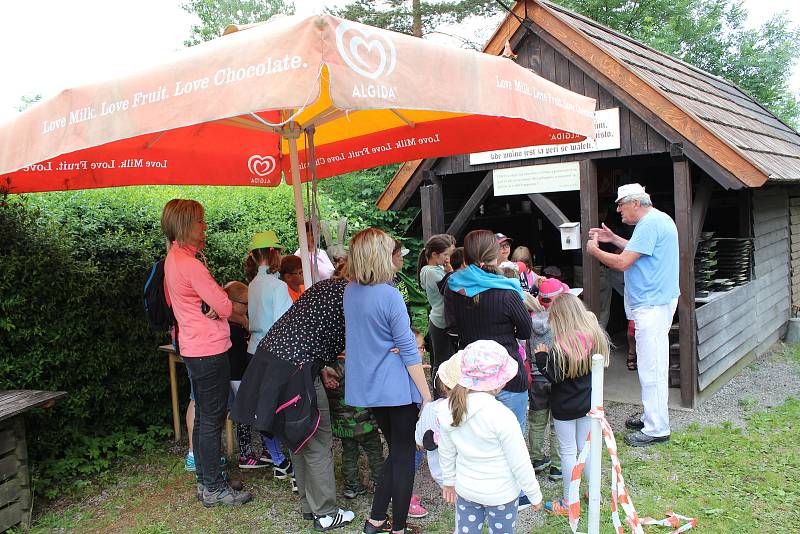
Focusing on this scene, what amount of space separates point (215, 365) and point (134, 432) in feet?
5.82

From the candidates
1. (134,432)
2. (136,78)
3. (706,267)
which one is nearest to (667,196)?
Answer: (706,267)

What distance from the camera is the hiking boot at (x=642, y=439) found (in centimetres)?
492

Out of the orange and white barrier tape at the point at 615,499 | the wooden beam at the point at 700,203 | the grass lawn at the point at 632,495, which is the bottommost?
the grass lawn at the point at 632,495

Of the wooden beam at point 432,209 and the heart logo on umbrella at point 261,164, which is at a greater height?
the heart logo on umbrella at point 261,164

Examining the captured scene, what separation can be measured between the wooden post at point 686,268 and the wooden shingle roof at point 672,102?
0.18 m

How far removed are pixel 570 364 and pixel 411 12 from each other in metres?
17.8

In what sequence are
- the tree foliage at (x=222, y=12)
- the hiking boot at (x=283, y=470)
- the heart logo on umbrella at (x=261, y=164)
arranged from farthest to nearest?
the tree foliage at (x=222, y=12), the heart logo on umbrella at (x=261, y=164), the hiking boot at (x=283, y=470)

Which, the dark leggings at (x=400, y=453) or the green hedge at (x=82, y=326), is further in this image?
the green hedge at (x=82, y=326)

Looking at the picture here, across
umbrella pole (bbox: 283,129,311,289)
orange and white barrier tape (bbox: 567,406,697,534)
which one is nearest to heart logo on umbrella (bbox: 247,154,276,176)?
umbrella pole (bbox: 283,129,311,289)

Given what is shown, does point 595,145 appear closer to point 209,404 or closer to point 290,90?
point 209,404

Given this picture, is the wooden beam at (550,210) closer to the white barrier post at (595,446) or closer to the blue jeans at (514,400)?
the blue jeans at (514,400)

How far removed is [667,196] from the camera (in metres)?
8.92

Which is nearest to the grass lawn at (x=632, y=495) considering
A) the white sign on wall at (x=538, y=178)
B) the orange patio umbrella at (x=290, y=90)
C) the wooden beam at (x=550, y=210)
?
Result: the orange patio umbrella at (x=290, y=90)

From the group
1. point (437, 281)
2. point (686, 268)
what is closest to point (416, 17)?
point (686, 268)
